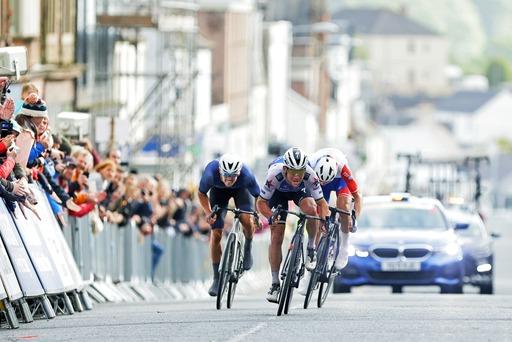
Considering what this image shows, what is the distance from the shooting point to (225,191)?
20.8m

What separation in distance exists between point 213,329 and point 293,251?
7.32 feet

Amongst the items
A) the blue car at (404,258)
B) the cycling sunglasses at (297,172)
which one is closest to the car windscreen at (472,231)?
the blue car at (404,258)

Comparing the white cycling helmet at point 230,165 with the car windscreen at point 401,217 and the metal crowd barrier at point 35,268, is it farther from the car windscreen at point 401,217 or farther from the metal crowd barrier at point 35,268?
the car windscreen at point 401,217

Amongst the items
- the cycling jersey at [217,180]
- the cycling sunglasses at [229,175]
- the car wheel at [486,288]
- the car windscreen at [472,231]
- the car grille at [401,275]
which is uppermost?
the cycling sunglasses at [229,175]

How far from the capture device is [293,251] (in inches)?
757

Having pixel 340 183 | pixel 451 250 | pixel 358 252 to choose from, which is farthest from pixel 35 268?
pixel 451 250

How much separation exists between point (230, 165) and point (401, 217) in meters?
9.17

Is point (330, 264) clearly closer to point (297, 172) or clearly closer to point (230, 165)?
point (230, 165)

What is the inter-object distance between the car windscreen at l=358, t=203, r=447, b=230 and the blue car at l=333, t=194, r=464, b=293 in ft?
0.23

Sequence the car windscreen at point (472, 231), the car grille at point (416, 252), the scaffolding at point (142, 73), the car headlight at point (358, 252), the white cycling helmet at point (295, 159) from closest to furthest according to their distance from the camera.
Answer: the white cycling helmet at point (295, 159), the car headlight at point (358, 252), the car grille at point (416, 252), the car windscreen at point (472, 231), the scaffolding at point (142, 73)

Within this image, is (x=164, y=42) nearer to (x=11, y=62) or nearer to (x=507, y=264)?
(x=507, y=264)

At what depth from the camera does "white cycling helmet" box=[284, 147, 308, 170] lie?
19.0 metres

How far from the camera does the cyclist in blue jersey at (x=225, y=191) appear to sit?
64.9 ft

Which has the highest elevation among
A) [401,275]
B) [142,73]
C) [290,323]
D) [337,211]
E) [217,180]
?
[217,180]
